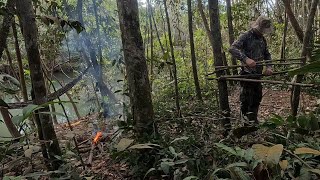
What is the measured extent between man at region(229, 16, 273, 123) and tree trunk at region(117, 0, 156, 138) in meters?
1.40

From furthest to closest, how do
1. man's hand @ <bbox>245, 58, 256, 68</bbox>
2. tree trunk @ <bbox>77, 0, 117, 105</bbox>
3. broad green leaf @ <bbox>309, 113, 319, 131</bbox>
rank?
tree trunk @ <bbox>77, 0, 117, 105</bbox>
man's hand @ <bbox>245, 58, 256, 68</bbox>
broad green leaf @ <bbox>309, 113, 319, 131</bbox>

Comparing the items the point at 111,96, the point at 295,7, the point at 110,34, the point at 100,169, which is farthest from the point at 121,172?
the point at 295,7

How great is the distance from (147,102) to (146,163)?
0.55m

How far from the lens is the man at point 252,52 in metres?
3.64

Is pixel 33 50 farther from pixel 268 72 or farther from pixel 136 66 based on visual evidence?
pixel 268 72

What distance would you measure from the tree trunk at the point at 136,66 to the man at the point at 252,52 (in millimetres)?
1398

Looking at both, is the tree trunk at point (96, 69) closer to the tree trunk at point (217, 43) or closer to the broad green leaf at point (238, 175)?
the tree trunk at point (217, 43)

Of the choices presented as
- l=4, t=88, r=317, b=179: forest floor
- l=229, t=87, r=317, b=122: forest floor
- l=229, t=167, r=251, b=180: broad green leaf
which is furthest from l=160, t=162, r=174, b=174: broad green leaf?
l=229, t=87, r=317, b=122: forest floor

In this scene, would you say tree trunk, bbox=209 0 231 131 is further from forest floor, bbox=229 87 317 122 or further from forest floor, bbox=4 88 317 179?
forest floor, bbox=229 87 317 122

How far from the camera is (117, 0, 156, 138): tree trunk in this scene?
2.53m

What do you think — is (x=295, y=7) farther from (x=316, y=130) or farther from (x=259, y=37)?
(x=316, y=130)

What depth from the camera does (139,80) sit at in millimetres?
2590

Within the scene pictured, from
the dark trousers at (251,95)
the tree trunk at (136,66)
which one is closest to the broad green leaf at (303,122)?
the tree trunk at (136,66)

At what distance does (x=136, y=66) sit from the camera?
2.58 m
